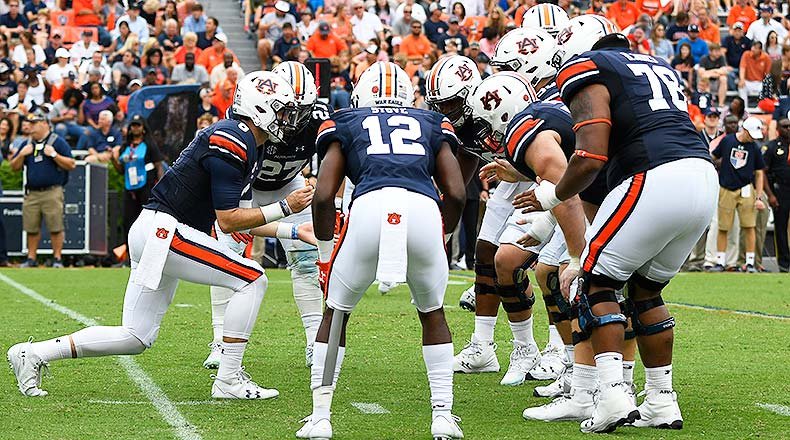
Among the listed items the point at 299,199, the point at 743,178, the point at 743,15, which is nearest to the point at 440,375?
the point at 299,199

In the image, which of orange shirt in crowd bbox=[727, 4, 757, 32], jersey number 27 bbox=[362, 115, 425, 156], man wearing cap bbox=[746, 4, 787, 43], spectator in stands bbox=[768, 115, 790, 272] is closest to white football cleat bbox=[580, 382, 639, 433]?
jersey number 27 bbox=[362, 115, 425, 156]

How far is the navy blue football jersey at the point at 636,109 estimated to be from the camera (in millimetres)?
5492

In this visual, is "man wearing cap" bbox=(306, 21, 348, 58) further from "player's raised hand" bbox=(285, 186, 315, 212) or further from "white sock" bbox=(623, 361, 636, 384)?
"white sock" bbox=(623, 361, 636, 384)

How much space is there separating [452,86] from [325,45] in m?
13.8

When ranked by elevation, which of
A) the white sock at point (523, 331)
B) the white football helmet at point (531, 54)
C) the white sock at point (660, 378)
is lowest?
the white sock at point (523, 331)

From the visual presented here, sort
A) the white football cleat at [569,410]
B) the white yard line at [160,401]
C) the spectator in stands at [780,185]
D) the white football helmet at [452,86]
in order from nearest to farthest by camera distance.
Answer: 1. the white yard line at [160,401]
2. the white football cleat at [569,410]
3. the white football helmet at [452,86]
4. the spectator in stands at [780,185]

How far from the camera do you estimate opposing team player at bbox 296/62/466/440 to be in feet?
17.4

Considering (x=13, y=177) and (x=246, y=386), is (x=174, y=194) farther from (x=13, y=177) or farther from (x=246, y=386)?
(x=13, y=177)

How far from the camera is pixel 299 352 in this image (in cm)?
840

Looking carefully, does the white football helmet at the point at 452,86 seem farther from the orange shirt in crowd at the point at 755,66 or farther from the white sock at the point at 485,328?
the orange shirt in crowd at the point at 755,66

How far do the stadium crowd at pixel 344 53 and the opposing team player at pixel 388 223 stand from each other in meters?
10.3

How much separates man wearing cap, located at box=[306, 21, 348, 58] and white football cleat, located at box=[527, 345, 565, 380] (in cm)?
1335

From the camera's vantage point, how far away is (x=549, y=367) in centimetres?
735

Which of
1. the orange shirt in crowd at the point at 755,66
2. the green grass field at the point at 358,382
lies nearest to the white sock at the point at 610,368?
the green grass field at the point at 358,382
